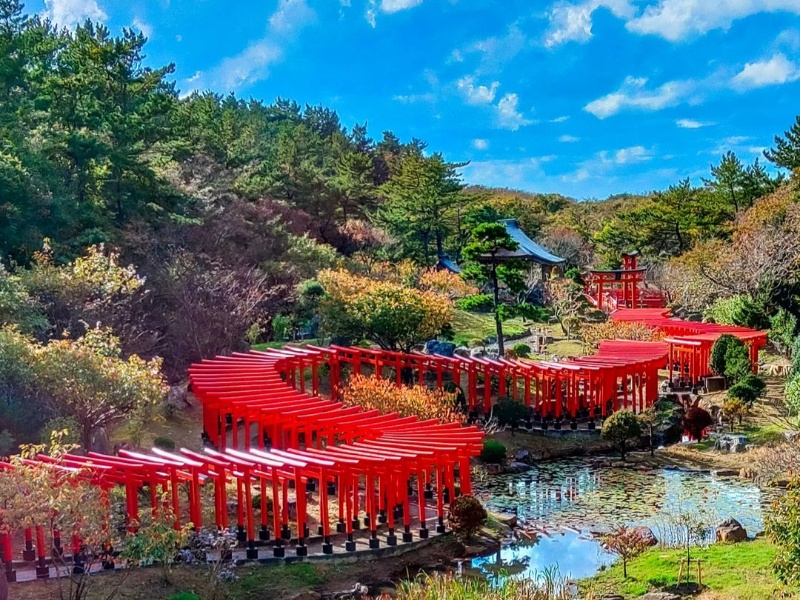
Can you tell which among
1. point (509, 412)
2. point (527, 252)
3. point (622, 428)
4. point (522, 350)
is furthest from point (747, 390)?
point (527, 252)

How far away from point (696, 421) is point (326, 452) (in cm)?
1068

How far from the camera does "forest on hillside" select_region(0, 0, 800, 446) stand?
62.8 ft

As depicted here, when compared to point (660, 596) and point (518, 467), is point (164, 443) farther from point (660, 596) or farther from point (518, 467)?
point (660, 596)

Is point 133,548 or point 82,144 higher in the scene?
point 82,144

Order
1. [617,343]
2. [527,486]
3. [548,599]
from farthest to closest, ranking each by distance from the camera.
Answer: [617,343] → [527,486] → [548,599]

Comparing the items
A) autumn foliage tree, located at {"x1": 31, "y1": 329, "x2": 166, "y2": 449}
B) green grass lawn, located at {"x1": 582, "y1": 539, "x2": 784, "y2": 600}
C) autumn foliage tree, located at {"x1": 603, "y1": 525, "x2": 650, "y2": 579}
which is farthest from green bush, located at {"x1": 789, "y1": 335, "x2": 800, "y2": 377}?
autumn foliage tree, located at {"x1": 31, "y1": 329, "x2": 166, "y2": 449}

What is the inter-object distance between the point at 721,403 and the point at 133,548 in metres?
16.7

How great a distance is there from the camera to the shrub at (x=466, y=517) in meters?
12.3

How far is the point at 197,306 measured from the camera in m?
21.5

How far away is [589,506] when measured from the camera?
1456cm

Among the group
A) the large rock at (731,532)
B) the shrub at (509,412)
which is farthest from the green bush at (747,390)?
the large rock at (731,532)

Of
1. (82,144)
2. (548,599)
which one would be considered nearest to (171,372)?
(82,144)

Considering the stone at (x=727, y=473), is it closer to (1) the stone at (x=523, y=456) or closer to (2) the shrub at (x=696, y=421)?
(2) the shrub at (x=696, y=421)

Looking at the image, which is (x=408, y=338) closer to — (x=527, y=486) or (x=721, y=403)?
(x=527, y=486)
